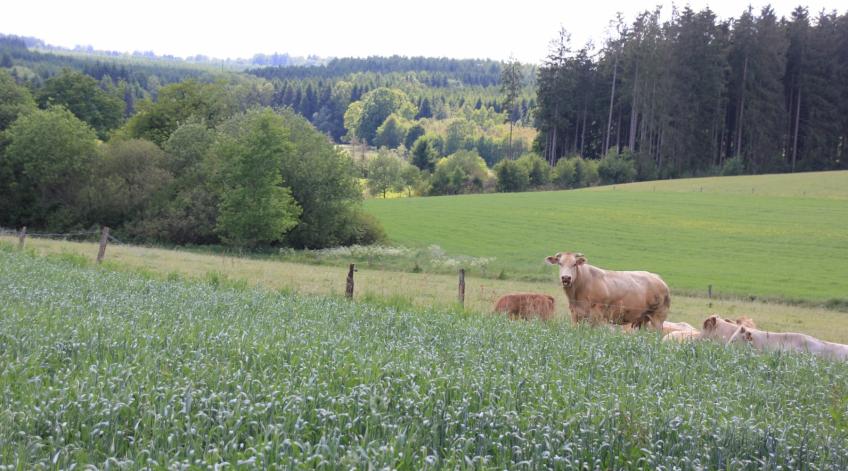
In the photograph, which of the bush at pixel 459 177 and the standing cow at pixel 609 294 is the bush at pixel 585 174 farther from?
the standing cow at pixel 609 294

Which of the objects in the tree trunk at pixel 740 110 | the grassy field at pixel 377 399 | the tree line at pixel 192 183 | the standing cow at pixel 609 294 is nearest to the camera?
the grassy field at pixel 377 399

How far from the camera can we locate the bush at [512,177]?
9306 centimetres

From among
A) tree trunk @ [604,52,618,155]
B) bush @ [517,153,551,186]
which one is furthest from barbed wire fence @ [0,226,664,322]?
tree trunk @ [604,52,618,155]

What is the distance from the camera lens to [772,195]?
72.1 meters

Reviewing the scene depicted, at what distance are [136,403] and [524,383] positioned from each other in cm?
388

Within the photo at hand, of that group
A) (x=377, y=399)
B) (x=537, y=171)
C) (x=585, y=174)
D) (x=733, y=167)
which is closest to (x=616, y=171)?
→ (x=585, y=174)

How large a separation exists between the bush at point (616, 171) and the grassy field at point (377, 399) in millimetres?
84791

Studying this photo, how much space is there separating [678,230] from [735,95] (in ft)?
167

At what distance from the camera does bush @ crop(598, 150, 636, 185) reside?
310 feet

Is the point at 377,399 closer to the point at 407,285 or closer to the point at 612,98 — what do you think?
the point at 407,285

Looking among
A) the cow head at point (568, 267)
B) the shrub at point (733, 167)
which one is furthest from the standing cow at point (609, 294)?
the shrub at point (733, 167)

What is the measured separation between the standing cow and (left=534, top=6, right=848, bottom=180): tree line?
77.2 meters

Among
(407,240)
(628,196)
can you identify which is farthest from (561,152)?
(407,240)

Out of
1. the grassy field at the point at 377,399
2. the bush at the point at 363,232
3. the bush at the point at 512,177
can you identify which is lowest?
the bush at the point at 363,232
